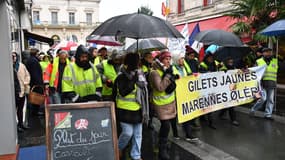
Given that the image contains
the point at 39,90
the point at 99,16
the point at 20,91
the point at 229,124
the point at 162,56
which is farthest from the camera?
the point at 99,16

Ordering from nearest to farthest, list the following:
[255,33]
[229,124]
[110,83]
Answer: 1. [110,83]
2. [229,124]
3. [255,33]

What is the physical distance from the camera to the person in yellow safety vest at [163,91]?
4.56 m

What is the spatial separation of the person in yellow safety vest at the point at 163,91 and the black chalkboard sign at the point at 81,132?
1.05 metres

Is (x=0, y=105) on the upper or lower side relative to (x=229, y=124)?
upper

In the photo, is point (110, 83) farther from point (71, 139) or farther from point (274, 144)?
point (274, 144)

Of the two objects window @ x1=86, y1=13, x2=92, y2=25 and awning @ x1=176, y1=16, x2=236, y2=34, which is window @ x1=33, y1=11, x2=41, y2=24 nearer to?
window @ x1=86, y1=13, x2=92, y2=25

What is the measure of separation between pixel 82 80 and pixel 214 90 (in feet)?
10.1

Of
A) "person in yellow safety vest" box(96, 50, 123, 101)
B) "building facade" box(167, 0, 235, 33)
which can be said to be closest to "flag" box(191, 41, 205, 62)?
"building facade" box(167, 0, 235, 33)

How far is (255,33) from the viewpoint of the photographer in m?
10.4

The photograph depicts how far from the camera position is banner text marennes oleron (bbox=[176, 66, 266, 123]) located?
5867mm

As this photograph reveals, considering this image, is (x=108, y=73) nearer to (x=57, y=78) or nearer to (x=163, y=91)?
(x=163, y=91)

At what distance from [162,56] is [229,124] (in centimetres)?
341

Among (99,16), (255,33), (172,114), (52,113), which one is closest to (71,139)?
(52,113)

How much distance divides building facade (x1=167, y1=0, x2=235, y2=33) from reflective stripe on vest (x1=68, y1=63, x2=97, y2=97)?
31.2ft
